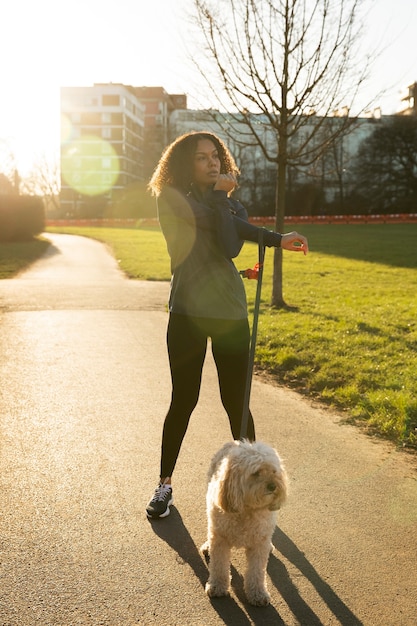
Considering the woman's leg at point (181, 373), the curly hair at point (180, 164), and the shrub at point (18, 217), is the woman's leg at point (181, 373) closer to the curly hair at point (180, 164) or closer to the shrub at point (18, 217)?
the curly hair at point (180, 164)

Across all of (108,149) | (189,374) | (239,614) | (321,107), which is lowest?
(239,614)

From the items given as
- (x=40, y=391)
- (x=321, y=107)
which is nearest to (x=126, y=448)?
(x=40, y=391)

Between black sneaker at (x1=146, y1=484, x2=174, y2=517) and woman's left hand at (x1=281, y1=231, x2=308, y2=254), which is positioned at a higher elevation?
woman's left hand at (x1=281, y1=231, x2=308, y2=254)

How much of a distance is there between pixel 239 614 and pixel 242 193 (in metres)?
72.8

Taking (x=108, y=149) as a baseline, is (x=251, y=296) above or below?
below

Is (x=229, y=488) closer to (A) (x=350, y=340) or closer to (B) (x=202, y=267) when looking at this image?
(B) (x=202, y=267)

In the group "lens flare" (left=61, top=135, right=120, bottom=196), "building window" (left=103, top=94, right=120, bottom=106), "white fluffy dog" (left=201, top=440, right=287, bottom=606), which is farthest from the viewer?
"building window" (left=103, top=94, right=120, bottom=106)

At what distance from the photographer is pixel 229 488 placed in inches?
112

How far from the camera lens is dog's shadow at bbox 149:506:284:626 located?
2.91m

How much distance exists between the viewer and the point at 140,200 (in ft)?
240

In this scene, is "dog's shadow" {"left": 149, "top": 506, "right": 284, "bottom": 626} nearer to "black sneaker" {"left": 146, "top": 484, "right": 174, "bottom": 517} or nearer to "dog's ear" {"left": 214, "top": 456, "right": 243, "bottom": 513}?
"black sneaker" {"left": 146, "top": 484, "right": 174, "bottom": 517}

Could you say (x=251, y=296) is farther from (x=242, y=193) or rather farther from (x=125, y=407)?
(x=242, y=193)

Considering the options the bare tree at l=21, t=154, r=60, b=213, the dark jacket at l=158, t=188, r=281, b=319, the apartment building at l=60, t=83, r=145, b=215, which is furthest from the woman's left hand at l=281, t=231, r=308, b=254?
the bare tree at l=21, t=154, r=60, b=213

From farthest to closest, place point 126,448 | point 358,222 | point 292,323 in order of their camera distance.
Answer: point 358,222 < point 292,323 < point 126,448
